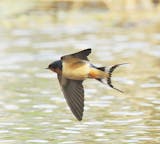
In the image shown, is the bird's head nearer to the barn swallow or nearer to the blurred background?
the barn swallow

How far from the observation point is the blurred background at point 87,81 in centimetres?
588

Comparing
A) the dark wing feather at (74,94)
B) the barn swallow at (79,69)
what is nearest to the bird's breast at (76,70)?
the barn swallow at (79,69)

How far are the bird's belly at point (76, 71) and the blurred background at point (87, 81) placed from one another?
487mm

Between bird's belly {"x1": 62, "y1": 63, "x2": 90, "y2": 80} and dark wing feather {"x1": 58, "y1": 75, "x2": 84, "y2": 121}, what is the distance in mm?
221

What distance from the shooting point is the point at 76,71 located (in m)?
5.23

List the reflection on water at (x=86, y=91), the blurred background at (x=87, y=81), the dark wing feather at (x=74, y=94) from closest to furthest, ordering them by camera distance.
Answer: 1. the dark wing feather at (x=74, y=94)
2. the reflection on water at (x=86, y=91)
3. the blurred background at (x=87, y=81)

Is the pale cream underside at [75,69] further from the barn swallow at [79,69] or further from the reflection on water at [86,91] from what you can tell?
the reflection on water at [86,91]

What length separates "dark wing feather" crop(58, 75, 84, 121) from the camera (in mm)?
5383

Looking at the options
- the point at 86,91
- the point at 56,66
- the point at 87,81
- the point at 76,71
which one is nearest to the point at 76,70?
the point at 76,71

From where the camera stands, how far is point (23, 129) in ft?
19.6

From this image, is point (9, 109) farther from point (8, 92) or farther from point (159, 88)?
point (159, 88)

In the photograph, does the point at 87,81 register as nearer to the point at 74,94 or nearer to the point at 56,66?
the point at 74,94

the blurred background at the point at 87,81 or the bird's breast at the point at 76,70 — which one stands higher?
the bird's breast at the point at 76,70

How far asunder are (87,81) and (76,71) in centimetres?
313
